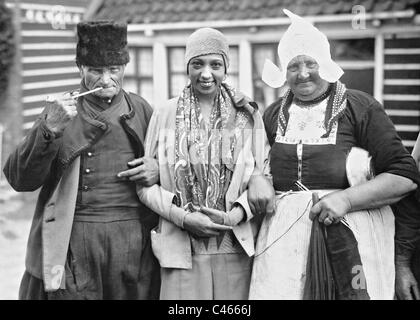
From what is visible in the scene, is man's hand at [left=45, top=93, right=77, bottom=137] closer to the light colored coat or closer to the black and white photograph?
the black and white photograph

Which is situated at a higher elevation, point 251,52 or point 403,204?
point 251,52

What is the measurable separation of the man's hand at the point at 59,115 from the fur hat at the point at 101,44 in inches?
13.4

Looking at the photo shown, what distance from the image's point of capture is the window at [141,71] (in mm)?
9578

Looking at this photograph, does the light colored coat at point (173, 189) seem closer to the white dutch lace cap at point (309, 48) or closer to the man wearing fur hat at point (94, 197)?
the man wearing fur hat at point (94, 197)

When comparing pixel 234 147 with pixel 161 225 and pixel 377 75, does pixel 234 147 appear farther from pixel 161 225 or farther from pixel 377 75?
pixel 377 75

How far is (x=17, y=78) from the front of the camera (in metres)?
9.30

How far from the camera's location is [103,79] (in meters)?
3.10

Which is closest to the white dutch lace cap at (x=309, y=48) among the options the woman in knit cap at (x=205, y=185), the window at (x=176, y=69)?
the woman in knit cap at (x=205, y=185)

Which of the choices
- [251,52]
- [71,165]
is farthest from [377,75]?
[71,165]

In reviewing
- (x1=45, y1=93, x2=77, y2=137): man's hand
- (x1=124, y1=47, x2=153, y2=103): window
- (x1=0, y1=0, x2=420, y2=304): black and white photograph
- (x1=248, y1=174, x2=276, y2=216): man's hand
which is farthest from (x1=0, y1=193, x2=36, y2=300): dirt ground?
(x1=248, y1=174, x2=276, y2=216): man's hand

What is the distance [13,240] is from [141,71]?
11.3 feet

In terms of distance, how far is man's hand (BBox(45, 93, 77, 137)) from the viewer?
2854 mm

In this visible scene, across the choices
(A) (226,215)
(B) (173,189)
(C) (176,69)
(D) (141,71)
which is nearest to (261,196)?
(A) (226,215)

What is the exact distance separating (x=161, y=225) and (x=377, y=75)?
19.2ft
